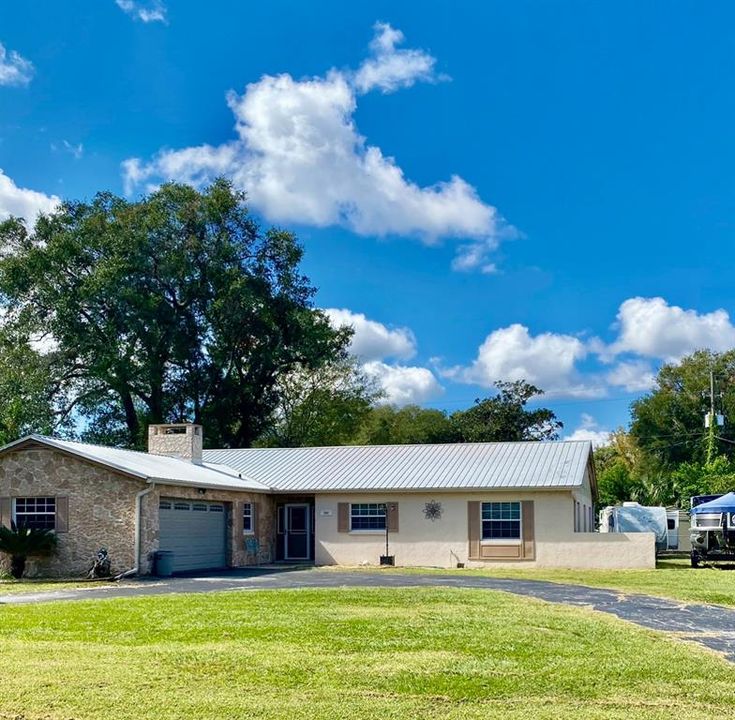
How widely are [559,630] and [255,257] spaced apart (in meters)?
34.9

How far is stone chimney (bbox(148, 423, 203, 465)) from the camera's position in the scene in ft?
101

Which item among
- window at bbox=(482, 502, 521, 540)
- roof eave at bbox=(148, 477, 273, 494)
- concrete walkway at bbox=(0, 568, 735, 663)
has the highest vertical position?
roof eave at bbox=(148, 477, 273, 494)

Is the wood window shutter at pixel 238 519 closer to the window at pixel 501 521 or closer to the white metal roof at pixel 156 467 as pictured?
the white metal roof at pixel 156 467

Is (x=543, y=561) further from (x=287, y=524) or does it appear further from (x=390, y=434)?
(x=390, y=434)

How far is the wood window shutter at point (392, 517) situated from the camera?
28.4 m

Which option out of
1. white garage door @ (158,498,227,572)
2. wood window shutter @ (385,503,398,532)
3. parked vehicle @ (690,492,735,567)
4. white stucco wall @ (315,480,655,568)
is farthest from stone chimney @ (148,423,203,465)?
parked vehicle @ (690,492,735,567)

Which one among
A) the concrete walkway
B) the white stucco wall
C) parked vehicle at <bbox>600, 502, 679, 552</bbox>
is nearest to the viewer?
the concrete walkway

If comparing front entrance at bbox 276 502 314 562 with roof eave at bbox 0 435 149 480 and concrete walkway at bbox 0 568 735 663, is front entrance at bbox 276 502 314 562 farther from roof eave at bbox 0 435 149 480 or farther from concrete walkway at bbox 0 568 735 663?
roof eave at bbox 0 435 149 480

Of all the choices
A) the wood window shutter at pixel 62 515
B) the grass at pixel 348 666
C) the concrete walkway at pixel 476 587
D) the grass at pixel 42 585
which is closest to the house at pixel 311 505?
the wood window shutter at pixel 62 515

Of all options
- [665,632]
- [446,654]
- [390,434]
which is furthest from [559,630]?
[390,434]

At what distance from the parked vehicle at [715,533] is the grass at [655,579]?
453 mm

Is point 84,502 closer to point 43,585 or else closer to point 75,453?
point 75,453

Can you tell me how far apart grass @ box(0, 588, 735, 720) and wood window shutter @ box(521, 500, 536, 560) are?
13428 mm

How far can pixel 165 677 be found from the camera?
8562mm
